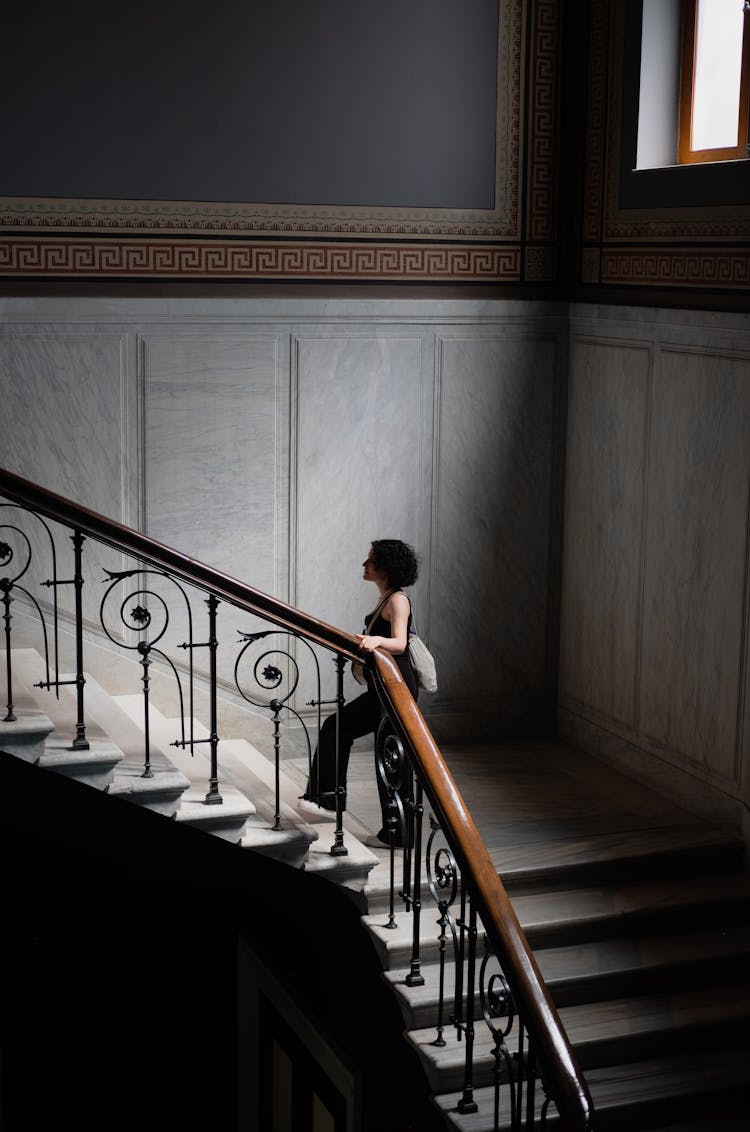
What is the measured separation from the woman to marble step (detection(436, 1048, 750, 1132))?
128 centimetres

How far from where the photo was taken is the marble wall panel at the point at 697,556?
20.0ft

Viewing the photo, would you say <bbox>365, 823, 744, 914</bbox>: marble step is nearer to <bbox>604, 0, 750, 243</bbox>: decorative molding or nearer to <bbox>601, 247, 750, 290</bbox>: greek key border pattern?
<bbox>601, 247, 750, 290</bbox>: greek key border pattern

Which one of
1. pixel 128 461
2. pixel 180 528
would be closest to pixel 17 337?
pixel 128 461

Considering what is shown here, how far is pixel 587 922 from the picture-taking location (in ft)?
18.5

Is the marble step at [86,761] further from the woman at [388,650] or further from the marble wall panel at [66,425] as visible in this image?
the marble wall panel at [66,425]

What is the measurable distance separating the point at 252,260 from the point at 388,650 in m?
2.33

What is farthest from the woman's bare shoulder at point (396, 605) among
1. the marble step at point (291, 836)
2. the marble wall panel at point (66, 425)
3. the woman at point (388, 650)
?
the marble wall panel at point (66, 425)

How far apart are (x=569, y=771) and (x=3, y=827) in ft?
9.42

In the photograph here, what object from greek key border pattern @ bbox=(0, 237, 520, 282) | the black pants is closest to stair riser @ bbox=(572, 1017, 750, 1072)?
the black pants

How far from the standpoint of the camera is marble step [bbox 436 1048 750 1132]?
4.97 meters

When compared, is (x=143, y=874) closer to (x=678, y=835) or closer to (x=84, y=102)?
(x=678, y=835)

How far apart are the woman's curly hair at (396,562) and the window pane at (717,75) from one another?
2590 mm

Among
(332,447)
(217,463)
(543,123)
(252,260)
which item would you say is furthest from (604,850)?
(543,123)

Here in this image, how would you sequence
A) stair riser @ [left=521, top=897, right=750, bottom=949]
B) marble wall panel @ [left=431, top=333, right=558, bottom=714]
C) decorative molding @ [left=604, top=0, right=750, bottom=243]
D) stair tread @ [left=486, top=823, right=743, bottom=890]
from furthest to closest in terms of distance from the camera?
marble wall panel @ [left=431, top=333, right=558, bottom=714] → decorative molding @ [left=604, top=0, right=750, bottom=243] → stair tread @ [left=486, top=823, right=743, bottom=890] → stair riser @ [left=521, top=897, right=750, bottom=949]
